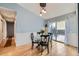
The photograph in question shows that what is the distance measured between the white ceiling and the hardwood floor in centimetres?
66

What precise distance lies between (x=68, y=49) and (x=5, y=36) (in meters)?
1.32

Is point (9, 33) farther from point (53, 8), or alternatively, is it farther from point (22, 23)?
point (53, 8)

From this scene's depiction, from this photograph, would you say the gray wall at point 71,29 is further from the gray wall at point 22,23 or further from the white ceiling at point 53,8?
the gray wall at point 22,23

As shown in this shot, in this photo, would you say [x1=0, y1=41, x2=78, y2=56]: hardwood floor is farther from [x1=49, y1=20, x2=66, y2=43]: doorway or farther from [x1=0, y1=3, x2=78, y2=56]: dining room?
[x1=49, y1=20, x2=66, y2=43]: doorway

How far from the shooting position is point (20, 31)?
2279 mm

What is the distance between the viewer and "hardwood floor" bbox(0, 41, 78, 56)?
2.25 m

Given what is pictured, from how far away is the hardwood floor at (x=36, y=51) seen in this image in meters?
2.25

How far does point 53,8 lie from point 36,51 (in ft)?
3.21

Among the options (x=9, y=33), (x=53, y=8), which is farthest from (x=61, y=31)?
(x=9, y=33)

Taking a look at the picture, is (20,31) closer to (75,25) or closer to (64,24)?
(64,24)

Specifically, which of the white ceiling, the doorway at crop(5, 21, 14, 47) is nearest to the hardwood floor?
the doorway at crop(5, 21, 14, 47)

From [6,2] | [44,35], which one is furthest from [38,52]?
[6,2]

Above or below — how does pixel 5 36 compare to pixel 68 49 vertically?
above

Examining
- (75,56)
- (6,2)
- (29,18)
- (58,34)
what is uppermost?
(6,2)
